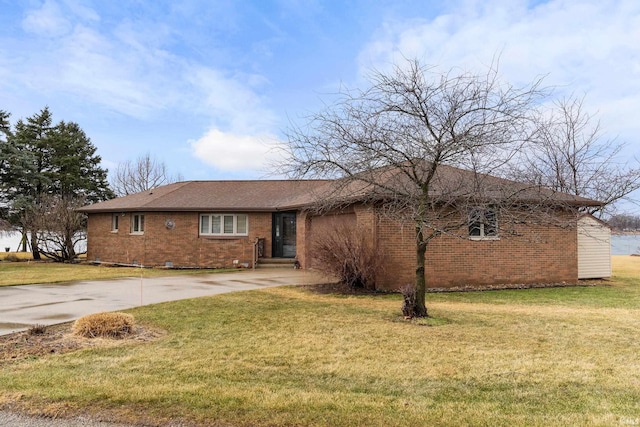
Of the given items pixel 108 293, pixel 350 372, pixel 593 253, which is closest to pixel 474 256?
pixel 593 253

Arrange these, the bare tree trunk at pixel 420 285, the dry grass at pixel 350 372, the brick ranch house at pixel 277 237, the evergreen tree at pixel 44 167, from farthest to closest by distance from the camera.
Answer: the evergreen tree at pixel 44 167
the brick ranch house at pixel 277 237
the bare tree trunk at pixel 420 285
the dry grass at pixel 350 372

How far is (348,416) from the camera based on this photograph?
12.7ft

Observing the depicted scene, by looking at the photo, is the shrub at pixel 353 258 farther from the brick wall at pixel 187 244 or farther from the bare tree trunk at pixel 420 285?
the brick wall at pixel 187 244

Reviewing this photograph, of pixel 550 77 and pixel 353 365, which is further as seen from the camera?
pixel 550 77

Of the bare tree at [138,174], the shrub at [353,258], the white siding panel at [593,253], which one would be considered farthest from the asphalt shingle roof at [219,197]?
the bare tree at [138,174]

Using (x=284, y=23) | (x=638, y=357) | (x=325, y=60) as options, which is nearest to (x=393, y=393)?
(x=638, y=357)

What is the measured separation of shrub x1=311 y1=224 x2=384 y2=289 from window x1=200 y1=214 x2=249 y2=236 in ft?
26.0

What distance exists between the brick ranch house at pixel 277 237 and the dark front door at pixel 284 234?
0.05 meters

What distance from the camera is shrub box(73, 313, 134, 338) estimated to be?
6.90m

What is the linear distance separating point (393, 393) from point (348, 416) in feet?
2.78

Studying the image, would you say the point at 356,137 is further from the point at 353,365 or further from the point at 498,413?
the point at 498,413

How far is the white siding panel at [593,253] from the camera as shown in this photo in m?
15.9

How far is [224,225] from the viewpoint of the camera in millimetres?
20312

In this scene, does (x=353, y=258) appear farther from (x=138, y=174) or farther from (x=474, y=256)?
(x=138, y=174)
